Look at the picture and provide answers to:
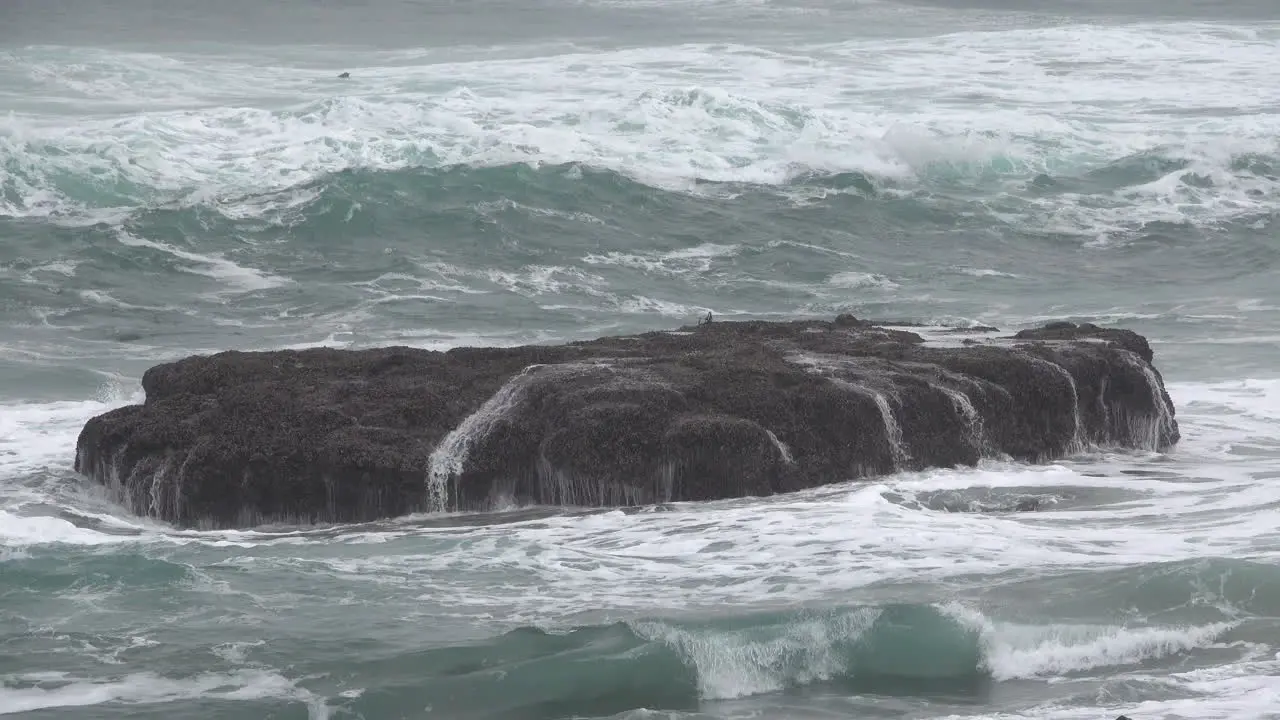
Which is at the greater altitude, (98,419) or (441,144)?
(441,144)

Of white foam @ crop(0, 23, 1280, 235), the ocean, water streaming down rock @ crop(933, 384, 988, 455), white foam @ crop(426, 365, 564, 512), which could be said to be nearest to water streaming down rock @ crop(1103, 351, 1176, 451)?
the ocean

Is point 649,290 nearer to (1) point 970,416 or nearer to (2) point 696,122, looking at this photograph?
(1) point 970,416

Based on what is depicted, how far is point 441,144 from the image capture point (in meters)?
33.5

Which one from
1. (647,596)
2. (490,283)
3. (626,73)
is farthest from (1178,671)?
(626,73)

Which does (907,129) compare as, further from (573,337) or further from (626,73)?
(573,337)

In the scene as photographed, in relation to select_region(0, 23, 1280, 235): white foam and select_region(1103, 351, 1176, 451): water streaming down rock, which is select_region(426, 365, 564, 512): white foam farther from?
select_region(0, 23, 1280, 235): white foam

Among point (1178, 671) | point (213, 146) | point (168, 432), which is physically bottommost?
point (1178, 671)

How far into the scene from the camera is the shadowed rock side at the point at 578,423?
13.1 metres

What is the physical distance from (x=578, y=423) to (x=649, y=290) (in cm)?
1113

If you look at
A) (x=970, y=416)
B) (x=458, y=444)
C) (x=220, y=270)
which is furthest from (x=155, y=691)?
(x=220, y=270)

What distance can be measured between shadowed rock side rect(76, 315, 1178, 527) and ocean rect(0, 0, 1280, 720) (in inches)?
11.7

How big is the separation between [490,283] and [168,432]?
1104 centimetres

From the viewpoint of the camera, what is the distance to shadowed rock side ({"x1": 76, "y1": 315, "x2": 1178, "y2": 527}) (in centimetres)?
1306

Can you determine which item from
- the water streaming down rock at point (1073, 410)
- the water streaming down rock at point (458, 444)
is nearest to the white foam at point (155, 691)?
the water streaming down rock at point (458, 444)
